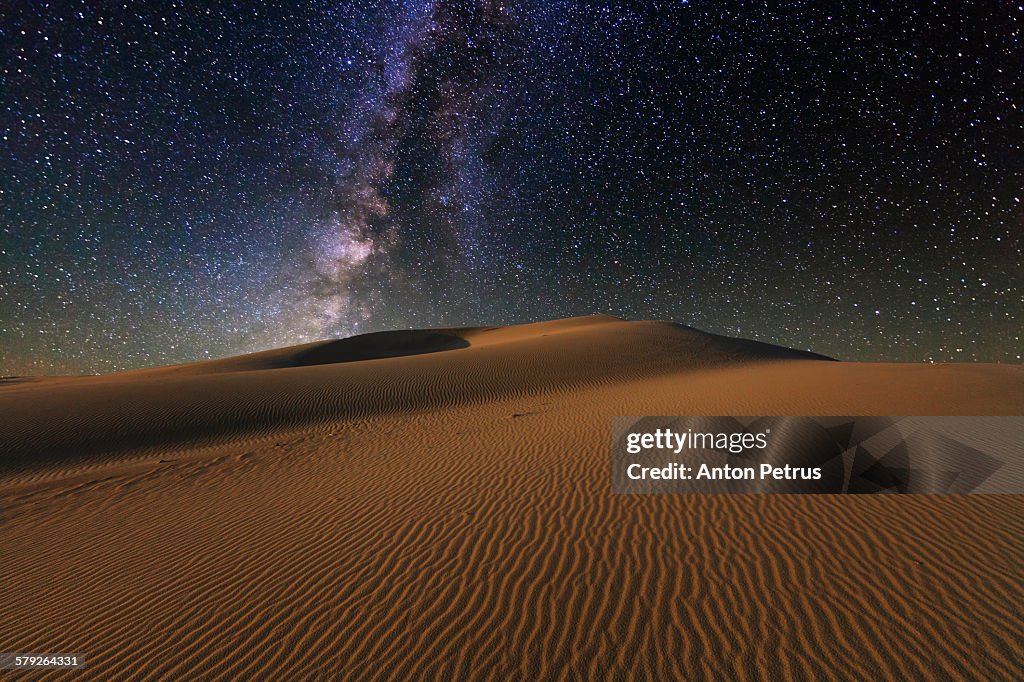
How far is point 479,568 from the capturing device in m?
4.38

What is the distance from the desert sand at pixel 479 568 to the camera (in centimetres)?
315

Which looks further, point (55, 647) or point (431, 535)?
point (431, 535)

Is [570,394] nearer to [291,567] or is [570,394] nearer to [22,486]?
[291,567]

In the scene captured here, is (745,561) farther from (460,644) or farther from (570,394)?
(570,394)

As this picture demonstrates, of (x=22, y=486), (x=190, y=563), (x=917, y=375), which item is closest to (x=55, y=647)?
(x=190, y=563)

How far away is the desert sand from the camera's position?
10.3 feet

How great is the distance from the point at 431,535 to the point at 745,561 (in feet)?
12.1

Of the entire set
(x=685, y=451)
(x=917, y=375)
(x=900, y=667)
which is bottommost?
(x=900, y=667)

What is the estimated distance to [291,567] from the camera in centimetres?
461

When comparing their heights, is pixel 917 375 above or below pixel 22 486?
above

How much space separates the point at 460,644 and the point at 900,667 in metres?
3.28

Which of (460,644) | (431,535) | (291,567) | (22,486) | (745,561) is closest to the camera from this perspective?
(460,644)

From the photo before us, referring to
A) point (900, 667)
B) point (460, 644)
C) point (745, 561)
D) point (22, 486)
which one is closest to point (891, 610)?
point (900, 667)

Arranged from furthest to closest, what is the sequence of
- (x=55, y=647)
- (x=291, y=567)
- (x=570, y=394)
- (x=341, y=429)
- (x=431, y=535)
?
1. (x=570, y=394)
2. (x=341, y=429)
3. (x=431, y=535)
4. (x=291, y=567)
5. (x=55, y=647)
